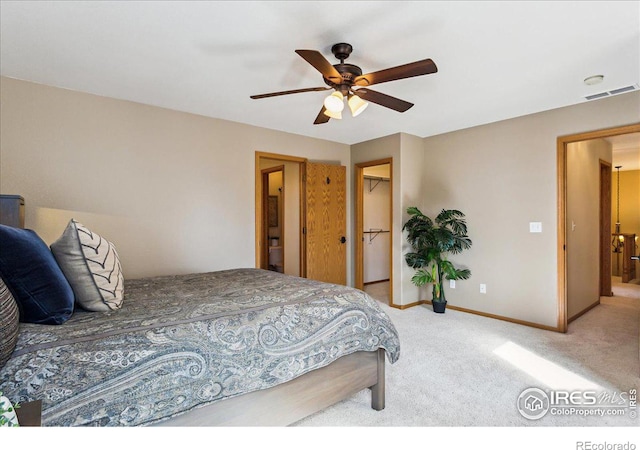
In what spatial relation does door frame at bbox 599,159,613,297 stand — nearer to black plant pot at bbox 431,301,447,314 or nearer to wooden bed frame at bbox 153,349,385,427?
black plant pot at bbox 431,301,447,314

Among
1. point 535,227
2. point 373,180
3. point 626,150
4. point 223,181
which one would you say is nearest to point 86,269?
point 223,181

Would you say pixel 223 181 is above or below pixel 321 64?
below

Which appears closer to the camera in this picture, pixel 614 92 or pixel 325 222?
pixel 614 92

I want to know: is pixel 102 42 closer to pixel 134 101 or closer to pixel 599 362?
pixel 134 101

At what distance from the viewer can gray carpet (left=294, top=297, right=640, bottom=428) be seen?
1.91 metres

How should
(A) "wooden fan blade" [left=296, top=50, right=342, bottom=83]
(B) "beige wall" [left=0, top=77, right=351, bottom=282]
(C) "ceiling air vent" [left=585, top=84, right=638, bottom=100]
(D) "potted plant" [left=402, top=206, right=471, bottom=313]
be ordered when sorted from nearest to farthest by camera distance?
(A) "wooden fan blade" [left=296, top=50, right=342, bottom=83] < (B) "beige wall" [left=0, top=77, right=351, bottom=282] < (C) "ceiling air vent" [left=585, top=84, right=638, bottom=100] < (D) "potted plant" [left=402, top=206, right=471, bottom=313]

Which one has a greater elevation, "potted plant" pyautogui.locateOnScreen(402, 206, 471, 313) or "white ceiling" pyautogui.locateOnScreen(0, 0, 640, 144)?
"white ceiling" pyautogui.locateOnScreen(0, 0, 640, 144)

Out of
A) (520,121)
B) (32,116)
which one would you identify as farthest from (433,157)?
(32,116)

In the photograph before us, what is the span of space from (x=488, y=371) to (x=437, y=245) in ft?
6.06

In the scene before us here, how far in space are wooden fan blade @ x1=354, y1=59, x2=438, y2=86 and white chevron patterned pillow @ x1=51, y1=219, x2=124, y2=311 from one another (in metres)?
1.94

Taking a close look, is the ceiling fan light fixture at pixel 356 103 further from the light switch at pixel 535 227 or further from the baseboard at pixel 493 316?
the baseboard at pixel 493 316

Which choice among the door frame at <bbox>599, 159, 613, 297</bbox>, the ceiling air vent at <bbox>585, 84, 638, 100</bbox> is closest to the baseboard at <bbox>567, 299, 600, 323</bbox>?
the door frame at <bbox>599, 159, 613, 297</bbox>

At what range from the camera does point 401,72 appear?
2035 mm

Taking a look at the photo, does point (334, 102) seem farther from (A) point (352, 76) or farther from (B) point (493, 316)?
(B) point (493, 316)
